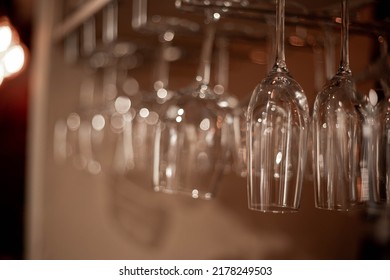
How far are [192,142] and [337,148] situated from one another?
0.99 ft

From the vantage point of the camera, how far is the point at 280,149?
2.43 ft

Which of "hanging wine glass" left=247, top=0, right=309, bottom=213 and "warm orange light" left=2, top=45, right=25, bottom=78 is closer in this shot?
"hanging wine glass" left=247, top=0, right=309, bottom=213

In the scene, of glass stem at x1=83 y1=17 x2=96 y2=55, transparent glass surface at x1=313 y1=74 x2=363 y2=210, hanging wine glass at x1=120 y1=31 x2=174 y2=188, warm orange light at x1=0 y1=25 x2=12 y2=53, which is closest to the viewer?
transparent glass surface at x1=313 y1=74 x2=363 y2=210

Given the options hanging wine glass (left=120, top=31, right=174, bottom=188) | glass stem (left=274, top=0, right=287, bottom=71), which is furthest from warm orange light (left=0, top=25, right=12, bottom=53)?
glass stem (left=274, top=0, right=287, bottom=71)

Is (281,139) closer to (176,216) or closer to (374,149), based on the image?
(374,149)

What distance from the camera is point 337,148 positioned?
0.73m

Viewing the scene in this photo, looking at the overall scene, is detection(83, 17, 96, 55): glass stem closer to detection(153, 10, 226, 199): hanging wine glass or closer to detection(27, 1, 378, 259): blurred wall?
detection(27, 1, 378, 259): blurred wall

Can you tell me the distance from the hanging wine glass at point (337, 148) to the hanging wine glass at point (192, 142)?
0.23 m

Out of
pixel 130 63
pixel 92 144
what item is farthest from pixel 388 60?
pixel 130 63

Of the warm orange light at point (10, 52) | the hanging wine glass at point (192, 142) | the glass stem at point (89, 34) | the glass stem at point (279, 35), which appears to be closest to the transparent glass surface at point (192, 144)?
the hanging wine glass at point (192, 142)

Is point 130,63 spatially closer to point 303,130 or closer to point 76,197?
point 76,197

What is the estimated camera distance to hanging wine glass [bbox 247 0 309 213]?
729mm

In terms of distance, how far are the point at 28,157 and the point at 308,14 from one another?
1712 millimetres

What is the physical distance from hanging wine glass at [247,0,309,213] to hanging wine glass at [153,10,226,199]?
204 mm
